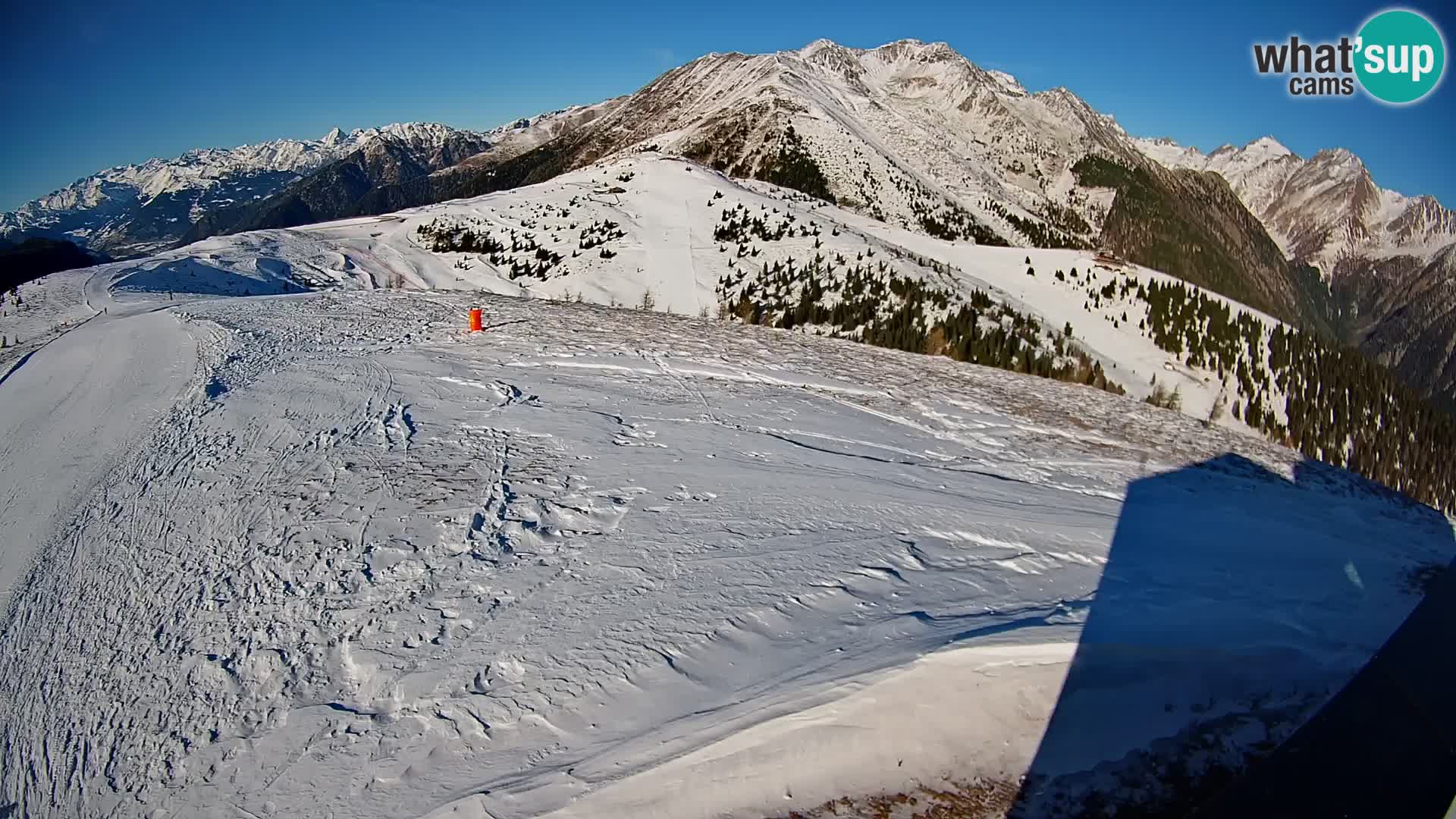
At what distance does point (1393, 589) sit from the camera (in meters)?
5.89

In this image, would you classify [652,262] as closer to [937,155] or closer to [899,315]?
[899,315]

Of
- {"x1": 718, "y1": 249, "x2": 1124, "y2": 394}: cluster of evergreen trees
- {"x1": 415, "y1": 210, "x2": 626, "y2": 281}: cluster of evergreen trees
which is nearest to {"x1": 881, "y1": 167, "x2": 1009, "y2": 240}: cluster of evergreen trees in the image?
{"x1": 415, "y1": 210, "x2": 626, "y2": 281}: cluster of evergreen trees

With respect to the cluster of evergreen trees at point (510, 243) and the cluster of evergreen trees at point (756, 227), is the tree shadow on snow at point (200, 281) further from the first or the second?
the cluster of evergreen trees at point (756, 227)

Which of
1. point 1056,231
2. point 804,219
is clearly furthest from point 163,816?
point 1056,231

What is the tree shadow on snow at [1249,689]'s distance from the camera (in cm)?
327

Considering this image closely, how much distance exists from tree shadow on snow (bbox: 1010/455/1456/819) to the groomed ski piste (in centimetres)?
3

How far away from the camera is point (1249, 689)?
14.0ft

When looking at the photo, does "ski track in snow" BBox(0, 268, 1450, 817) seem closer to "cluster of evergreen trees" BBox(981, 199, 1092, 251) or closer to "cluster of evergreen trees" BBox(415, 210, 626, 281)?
"cluster of evergreen trees" BBox(415, 210, 626, 281)

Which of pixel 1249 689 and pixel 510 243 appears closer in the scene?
pixel 1249 689

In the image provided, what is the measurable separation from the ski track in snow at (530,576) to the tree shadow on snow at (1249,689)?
0.23 ft

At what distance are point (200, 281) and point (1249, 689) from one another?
19.8 metres

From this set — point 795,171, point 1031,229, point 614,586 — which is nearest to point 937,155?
point 1031,229

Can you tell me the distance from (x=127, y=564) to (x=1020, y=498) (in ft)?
25.5

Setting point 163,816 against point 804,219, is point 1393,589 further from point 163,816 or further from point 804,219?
Answer: point 804,219
